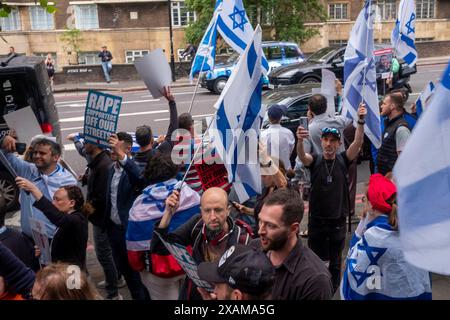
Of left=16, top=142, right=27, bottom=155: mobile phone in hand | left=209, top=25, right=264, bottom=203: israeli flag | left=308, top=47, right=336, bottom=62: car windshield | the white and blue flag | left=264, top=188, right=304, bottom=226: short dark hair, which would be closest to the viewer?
left=264, top=188, right=304, bottom=226: short dark hair

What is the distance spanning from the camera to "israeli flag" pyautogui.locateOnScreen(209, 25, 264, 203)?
4.36 meters

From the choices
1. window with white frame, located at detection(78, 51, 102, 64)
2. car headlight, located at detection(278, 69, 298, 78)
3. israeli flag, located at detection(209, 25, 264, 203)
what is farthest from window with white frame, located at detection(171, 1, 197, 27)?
israeli flag, located at detection(209, 25, 264, 203)

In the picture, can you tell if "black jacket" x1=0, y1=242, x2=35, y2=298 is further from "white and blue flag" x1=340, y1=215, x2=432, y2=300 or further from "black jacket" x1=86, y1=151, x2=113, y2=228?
"white and blue flag" x1=340, y1=215, x2=432, y2=300

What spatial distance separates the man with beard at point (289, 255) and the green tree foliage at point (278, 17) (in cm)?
2536

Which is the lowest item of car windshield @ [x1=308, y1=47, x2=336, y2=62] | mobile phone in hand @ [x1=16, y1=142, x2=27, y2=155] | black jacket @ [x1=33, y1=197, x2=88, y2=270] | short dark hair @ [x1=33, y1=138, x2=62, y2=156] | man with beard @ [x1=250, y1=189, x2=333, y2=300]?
black jacket @ [x1=33, y1=197, x2=88, y2=270]

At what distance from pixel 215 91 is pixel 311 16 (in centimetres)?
1180

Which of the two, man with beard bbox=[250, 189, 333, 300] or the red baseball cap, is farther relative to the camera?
the red baseball cap

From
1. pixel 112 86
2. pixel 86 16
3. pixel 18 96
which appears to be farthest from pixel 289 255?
pixel 86 16

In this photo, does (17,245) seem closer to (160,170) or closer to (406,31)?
(160,170)

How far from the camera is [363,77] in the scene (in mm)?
6258

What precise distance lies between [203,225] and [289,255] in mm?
894
